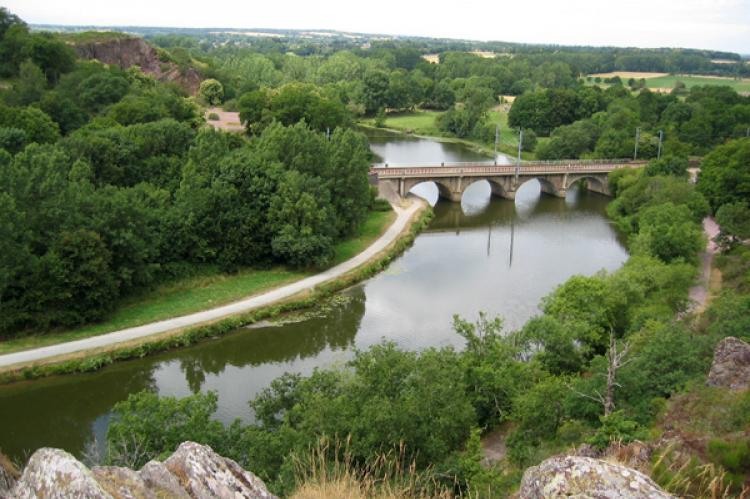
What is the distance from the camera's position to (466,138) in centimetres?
9181

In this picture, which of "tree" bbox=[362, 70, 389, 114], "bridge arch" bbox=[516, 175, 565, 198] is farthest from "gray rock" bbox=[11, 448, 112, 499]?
"tree" bbox=[362, 70, 389, 114]

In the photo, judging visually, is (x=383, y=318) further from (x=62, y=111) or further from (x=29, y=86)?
(x=29, y=86)

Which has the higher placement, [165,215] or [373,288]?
[165,215]

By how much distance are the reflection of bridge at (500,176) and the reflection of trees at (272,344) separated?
2271 centimetres

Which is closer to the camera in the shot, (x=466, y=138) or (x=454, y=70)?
(x=466, y=138)

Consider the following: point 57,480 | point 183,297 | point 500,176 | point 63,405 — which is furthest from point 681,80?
point 57,480

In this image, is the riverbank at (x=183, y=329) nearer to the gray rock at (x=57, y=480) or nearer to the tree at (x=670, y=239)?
the tree at (x=670, y=239)

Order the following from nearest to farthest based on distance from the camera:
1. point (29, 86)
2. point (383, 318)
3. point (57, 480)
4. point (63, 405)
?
point (57, 480) < point (63, 405) < point (383, 318) < point (29, 86)

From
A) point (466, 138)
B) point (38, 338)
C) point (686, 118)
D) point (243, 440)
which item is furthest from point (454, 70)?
point (243, 440)

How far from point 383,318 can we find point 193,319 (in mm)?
9049

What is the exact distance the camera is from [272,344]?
31.9 metres

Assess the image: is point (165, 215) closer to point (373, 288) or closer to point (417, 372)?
point (373, 288)

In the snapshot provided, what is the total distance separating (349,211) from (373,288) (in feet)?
24.8

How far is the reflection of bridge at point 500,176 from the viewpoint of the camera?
5662 centimetres
